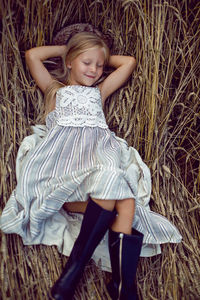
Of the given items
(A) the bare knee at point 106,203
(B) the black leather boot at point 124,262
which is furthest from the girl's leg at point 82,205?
(B) the black leather boot at point 124,262

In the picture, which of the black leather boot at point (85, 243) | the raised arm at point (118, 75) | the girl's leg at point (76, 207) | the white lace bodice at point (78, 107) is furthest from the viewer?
the raised arm at point (118, 75)

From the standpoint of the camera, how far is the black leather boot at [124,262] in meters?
1.14

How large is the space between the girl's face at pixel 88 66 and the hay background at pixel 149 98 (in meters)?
0.24

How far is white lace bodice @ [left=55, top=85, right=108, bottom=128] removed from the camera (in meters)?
1.46

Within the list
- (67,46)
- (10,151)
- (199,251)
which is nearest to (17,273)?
(10,151)

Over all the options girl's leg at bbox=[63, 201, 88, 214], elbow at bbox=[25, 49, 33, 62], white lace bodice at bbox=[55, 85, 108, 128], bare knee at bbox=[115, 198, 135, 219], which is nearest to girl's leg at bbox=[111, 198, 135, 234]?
bare knee at bbox=[115, 198, 135, 219]

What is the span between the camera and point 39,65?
1.55 meters

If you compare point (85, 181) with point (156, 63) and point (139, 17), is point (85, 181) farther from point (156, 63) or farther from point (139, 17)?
point (139, 17)

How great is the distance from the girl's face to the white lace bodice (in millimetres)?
50

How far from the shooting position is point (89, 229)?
3.73 feet

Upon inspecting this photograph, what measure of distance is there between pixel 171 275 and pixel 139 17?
1.37 metres

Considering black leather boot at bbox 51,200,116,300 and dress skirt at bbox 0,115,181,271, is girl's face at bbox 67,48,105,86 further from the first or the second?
black leather boot at bbox 51,200,116,300

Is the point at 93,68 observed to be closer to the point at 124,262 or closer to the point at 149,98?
the point at 149,98

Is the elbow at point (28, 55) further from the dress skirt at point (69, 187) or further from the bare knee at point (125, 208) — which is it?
the bare knee at point (125, 208)
